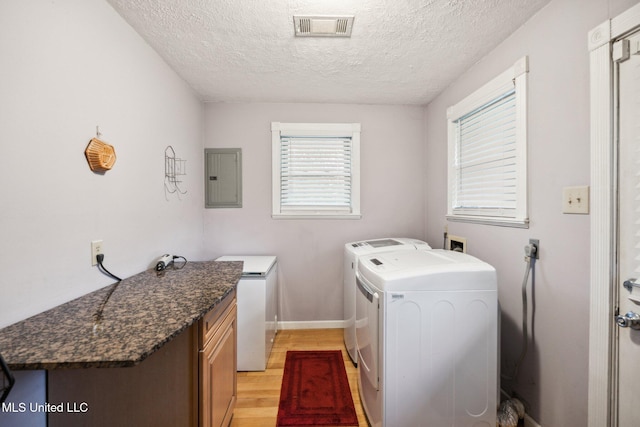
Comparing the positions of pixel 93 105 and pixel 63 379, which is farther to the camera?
pixel 93 105

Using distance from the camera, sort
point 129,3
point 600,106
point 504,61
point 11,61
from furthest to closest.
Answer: point 504,61
point 129,3
point 600,106
point 11,61

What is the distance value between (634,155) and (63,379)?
237 centimetres

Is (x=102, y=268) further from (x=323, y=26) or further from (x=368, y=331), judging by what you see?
(x=323, y=26)

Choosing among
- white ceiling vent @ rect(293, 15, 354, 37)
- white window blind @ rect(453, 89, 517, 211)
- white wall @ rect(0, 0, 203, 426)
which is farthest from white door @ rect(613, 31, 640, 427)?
white wall @ rect(0, 0, 203, 426)

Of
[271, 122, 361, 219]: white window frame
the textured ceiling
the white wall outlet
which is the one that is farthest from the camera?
[271, 122, 361, 219]: white window frame

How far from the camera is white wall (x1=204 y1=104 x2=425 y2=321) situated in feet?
8.90

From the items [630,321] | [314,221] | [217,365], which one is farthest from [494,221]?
[217,365]

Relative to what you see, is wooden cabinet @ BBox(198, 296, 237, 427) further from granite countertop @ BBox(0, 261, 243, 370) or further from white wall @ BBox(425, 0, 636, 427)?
white wall @ BBox(425, 0, 636, 427)

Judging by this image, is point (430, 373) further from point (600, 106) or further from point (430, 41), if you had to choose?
point (430, 41)

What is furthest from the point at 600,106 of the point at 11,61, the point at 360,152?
the point at 11,61

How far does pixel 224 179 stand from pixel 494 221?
243 centimetres

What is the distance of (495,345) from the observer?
142 centimetres

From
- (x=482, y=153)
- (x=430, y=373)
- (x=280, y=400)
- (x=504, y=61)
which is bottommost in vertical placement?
(x=280, y=400)

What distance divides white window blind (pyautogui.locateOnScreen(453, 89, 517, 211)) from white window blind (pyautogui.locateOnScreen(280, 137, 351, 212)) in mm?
1077
